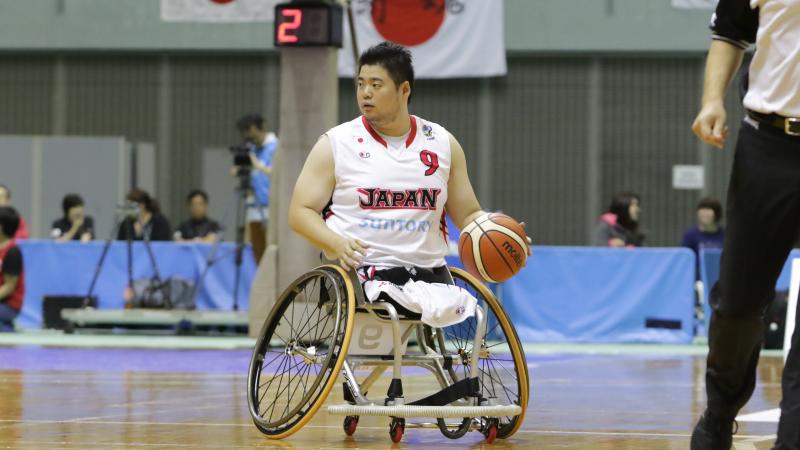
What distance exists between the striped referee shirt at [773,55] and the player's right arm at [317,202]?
2226 mm

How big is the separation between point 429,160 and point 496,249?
543 millimetres

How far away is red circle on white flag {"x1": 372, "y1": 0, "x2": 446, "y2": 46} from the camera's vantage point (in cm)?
2195

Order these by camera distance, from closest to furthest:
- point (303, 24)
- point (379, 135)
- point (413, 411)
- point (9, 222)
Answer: point (413, 411) → point (379, 135) → point (303, 24) → point (9, 222)

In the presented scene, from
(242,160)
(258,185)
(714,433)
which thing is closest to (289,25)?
(242,160)

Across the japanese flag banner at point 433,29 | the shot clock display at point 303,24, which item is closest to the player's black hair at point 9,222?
the shot clock display at point 303,24

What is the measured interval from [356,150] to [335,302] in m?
0.67

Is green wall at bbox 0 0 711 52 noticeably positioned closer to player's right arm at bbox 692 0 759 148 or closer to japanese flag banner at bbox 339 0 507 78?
japanese flag banner at bbox 339 0 507 78

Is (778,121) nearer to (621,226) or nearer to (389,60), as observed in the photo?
(389,60)

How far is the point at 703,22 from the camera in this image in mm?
22562

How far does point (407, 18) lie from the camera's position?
868 inches

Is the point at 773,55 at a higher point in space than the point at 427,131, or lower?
higher

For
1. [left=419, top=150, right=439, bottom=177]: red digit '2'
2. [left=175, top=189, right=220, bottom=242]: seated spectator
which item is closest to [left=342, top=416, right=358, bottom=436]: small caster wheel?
[left=419, top=150, right=439, bottom=177]: red digit '2'

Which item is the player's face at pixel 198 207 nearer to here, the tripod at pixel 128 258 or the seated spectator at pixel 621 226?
the tripod at pixel 128 258

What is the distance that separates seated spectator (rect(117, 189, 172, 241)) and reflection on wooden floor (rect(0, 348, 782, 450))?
503cm
